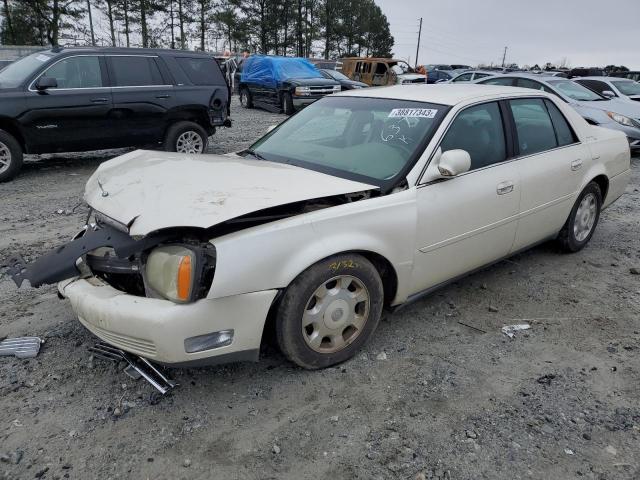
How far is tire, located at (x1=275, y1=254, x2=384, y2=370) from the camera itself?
266 centimetres

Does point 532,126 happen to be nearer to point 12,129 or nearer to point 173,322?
point 173,322

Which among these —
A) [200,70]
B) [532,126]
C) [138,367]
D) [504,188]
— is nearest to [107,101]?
[200,70]

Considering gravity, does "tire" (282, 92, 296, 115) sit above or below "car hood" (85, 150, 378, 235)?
below

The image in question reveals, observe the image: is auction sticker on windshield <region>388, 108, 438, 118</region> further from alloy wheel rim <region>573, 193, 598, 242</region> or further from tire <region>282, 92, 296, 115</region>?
tire <region>282, 92, 296, 115</region>

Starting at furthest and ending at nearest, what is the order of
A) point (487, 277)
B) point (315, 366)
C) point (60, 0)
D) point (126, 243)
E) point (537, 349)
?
point (60, 0) → point (487, 277) → point (537, 349) → point (315, 366) → point (126, 243)

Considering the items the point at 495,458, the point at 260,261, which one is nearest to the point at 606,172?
the point at 495,458

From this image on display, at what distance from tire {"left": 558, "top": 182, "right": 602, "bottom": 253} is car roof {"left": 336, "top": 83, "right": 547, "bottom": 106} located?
113 cm

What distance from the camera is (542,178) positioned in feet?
13.0

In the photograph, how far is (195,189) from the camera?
2748mm

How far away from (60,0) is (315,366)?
38.0 meters

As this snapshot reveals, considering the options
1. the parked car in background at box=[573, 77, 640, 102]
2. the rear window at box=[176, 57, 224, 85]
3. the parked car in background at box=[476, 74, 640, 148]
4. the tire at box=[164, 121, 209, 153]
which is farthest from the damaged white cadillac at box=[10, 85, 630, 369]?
the parked car in background at box=[573, 77, 640, 102]

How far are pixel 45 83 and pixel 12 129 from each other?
0.80 meters

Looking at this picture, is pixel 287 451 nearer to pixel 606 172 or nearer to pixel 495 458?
pixel 495 458

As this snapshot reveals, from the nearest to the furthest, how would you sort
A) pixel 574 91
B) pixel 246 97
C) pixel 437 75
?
pixel 574 91
pixel 246 97
pixel 437 75
